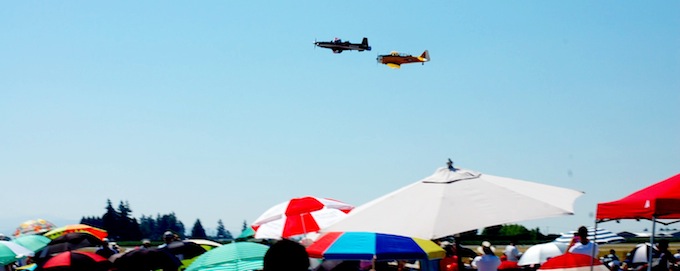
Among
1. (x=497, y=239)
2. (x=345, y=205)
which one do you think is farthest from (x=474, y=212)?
(x=497, y=239)

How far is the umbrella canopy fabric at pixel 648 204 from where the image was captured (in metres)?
9.88

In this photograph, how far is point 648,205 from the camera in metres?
9.92

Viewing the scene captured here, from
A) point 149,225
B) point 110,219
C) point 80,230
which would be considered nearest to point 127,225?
point 110,219

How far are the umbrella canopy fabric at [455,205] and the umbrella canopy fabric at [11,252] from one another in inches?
356

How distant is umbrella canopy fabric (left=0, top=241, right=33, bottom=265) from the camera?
1688cm

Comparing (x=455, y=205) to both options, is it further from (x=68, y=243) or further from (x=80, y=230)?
(x=80, y=230)

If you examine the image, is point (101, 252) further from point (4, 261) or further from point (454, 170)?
point (454, 170)

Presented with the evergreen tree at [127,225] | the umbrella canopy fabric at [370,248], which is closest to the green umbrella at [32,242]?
the umbrella canopy fabric at [370,248]

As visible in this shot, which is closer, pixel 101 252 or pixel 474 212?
pixel 474 212

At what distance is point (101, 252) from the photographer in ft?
52.7

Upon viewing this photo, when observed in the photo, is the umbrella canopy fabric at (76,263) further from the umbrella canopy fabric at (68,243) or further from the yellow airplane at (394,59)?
the yellow airplane at (394,59)

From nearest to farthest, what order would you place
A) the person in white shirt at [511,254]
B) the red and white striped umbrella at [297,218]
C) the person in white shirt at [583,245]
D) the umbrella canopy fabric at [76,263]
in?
the umbrella canopy fabric at [76,263] → the person in white shirt at [583,245] → the red and white striped umbrella at [297,218] → the person in white shirt at [511,254]

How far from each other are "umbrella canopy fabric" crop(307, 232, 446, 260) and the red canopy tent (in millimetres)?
2191

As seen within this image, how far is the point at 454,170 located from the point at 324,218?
21.8ft
